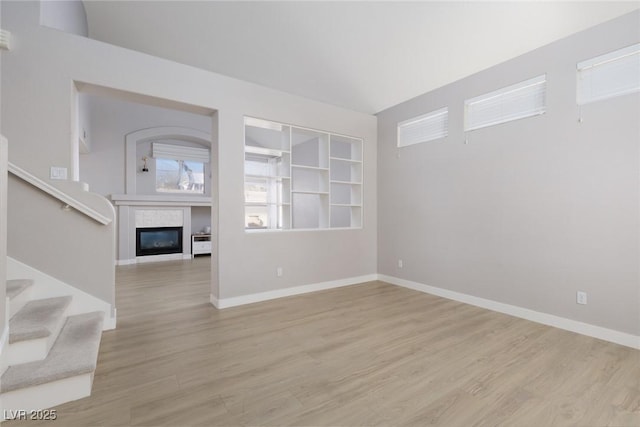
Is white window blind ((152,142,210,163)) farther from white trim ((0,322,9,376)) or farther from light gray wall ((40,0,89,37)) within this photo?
white trim ((0,322,9,376))

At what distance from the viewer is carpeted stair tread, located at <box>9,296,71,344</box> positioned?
1.75 meters

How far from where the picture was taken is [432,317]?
315 cm

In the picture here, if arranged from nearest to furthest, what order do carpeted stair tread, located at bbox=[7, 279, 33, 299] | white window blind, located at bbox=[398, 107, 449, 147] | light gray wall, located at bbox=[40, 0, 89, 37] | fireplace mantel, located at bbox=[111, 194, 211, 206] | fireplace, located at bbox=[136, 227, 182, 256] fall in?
carpeted stair tread, located at bbox=[7, 279, 33, 299] → light gray wall, located at bbox=[40, 0, 89, 37] → white window blind, located at bbox=[398, 107, 449, 147] → fireplace mantel, located at bbox=[111, 194, 211, 206] → fireplace, located at bbox=[136, 227, 182, 256]

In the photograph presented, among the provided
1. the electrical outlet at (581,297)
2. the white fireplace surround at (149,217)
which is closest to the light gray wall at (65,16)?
the white fireplace surround at (149,217)

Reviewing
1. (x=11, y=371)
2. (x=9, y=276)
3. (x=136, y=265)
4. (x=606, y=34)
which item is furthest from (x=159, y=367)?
(x=136, y=265)

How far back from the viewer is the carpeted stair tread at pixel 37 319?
175 cm

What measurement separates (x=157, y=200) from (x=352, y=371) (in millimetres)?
6739

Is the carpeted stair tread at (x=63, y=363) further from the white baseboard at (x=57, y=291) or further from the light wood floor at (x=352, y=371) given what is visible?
the white baseboard at (x=57, y=291)

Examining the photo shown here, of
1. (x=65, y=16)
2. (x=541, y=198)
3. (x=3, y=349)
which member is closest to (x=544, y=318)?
(x=541, y=198)

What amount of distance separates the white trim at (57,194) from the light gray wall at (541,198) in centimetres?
390

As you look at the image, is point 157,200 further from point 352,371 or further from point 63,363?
point 352,371

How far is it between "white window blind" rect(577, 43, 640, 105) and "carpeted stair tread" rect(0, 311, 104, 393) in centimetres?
459

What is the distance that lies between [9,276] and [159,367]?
1628 mm

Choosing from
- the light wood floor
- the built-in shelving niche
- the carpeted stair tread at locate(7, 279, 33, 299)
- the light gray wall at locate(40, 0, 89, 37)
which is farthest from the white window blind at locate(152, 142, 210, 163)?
the carpeted stair tread at locate(7, 279, 33, 299)
